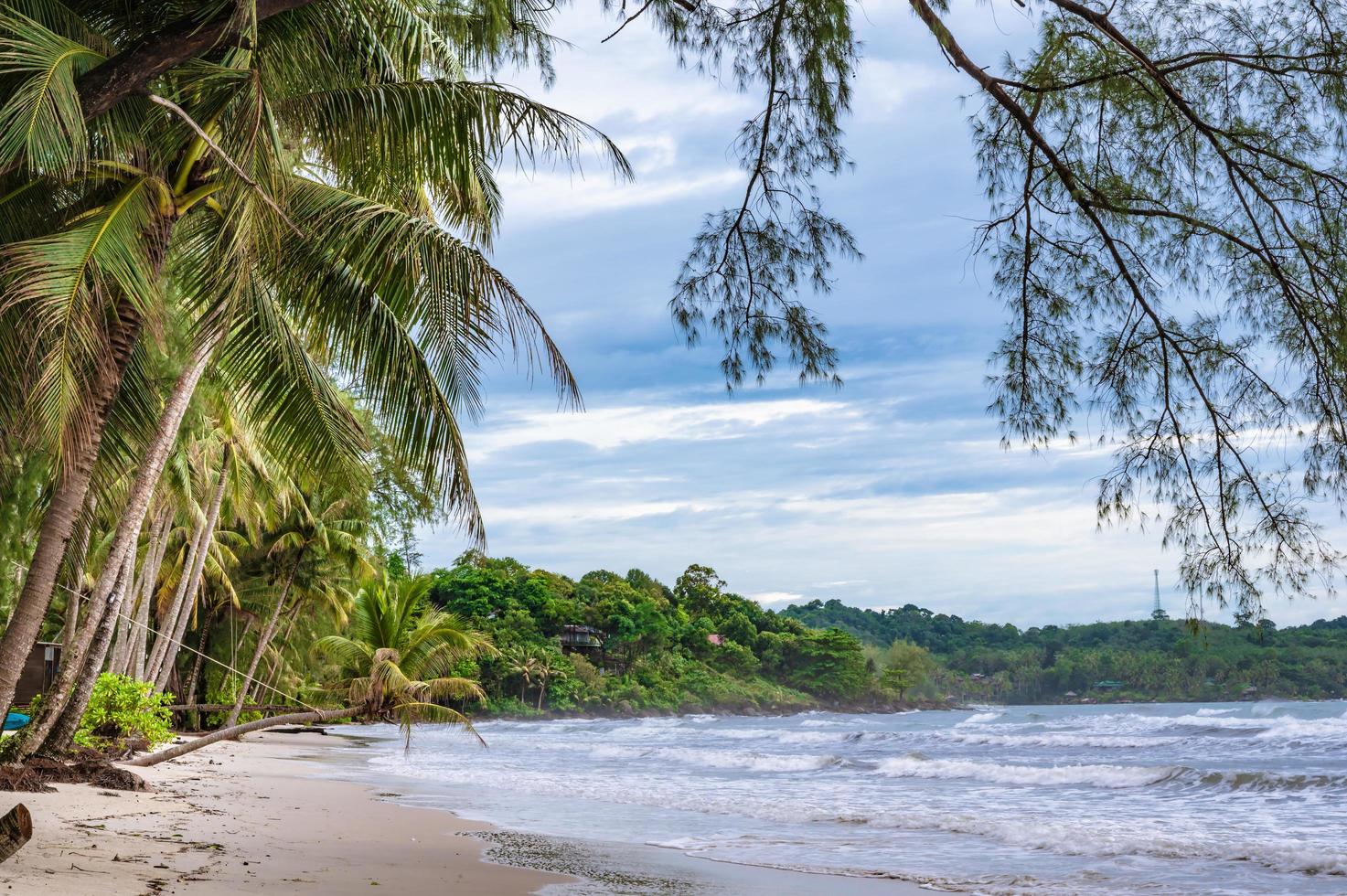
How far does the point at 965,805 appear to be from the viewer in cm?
1236

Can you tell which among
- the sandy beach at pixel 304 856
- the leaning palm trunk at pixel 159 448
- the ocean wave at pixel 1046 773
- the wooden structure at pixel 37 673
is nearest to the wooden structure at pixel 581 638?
the wooden structure at pixel 37 673

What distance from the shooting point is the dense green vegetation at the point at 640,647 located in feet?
182

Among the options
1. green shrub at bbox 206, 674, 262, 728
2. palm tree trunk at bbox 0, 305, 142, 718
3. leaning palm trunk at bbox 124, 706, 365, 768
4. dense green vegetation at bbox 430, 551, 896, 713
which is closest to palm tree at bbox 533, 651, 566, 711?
dense green vegetation at bbox 430, 551, 896, 713

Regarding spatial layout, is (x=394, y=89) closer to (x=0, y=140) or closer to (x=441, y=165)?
(x=441, y=165)

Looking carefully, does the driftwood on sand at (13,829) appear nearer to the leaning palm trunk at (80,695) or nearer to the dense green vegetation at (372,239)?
the dense green vegetation at (372,239)

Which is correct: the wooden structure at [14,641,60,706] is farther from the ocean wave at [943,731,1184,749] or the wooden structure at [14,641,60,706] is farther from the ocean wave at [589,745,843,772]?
the ocean wave at [943,731,1184,749]

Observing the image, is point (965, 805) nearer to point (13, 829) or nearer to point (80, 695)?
point (80, 695)

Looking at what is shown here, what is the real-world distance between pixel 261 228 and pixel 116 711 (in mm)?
7864

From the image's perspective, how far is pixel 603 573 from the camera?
70.3m

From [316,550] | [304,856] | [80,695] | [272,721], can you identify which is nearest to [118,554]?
[80,695]

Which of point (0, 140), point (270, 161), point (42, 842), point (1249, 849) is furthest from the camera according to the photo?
point (1249, 849)

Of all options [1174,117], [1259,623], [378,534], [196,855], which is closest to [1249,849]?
[1259,623]

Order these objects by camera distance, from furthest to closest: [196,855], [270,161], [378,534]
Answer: [378,534] < [196,855] < [270,161]

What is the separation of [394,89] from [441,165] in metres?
0.50
